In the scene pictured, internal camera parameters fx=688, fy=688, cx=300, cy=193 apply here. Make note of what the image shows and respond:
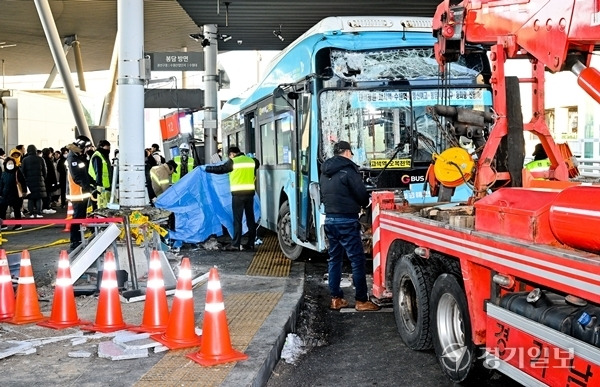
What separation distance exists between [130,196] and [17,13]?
87.8ft

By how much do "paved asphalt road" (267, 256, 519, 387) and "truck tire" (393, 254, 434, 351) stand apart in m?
0.17

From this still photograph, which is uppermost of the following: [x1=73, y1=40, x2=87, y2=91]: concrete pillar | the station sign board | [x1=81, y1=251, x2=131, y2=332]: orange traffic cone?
[x1=73, y1=40, x2=87, y2=91]: concrete pillar

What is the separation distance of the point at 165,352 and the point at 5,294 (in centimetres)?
229

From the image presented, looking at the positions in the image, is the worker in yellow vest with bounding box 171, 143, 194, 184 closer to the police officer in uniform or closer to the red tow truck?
the police officer in uniform

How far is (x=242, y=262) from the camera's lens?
1092 centimetres

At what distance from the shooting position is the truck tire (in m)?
5.89

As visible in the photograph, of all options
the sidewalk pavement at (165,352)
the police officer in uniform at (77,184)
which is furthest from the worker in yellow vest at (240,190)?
the sidewalk pavement at (165,352)

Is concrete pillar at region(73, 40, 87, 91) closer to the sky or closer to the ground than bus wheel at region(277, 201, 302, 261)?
closer to the sky

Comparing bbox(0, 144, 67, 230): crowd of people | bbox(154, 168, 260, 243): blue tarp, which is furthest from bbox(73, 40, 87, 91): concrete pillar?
bbox(154, 168, 260, 243): blue tarp

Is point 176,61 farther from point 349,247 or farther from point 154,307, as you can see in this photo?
point 154,307

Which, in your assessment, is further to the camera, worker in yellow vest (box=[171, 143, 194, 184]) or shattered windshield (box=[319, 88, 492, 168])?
worker in yellow vest (box=[171, 143, 194, 184])

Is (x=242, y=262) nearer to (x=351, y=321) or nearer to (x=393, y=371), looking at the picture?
(x=351, y=321)

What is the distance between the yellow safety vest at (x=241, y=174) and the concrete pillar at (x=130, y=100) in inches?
138

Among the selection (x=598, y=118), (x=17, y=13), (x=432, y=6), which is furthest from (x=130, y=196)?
(x=17, y=13)
